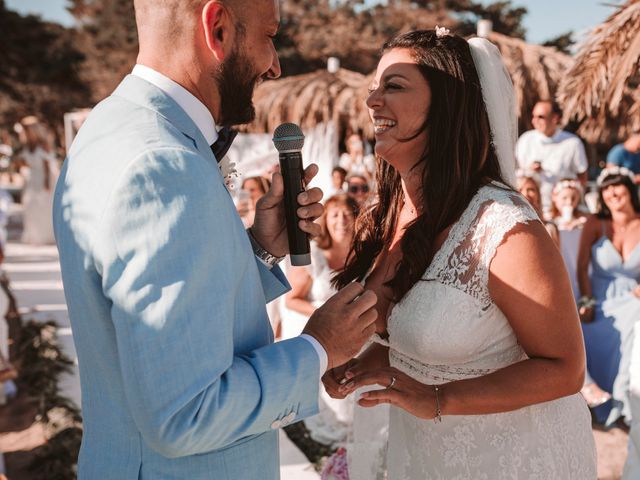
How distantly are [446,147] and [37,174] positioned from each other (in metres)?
15.7

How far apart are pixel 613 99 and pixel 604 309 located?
7.31 ft

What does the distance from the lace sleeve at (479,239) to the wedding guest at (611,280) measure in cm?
424

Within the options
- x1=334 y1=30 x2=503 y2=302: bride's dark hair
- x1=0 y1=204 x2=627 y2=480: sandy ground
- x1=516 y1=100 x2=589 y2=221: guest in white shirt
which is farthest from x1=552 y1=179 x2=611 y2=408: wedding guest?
x1=334 y1=30 x2=503 y2=302: bride's dark hair

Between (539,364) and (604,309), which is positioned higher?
(539,364)

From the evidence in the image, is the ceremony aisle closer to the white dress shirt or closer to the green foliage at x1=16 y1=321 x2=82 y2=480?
the green foliage at x1=16 y1=321 x2=82 y2=480

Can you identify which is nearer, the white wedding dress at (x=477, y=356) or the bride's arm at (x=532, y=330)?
the bride's arm at (x=532, y=330)

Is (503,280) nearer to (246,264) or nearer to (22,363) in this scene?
(246,264)

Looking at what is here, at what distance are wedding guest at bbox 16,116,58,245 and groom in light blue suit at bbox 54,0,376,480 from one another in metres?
15.2

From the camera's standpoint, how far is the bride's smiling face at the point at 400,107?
2.39 m

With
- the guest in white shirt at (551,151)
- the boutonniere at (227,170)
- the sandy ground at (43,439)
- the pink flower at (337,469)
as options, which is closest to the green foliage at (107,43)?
the sandy ground at (43,439)

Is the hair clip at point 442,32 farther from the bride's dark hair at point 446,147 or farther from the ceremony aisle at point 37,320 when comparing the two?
the ceremony aisle at point 37,320

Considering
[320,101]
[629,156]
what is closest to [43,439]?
[629,156]

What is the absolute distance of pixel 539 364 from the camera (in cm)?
209

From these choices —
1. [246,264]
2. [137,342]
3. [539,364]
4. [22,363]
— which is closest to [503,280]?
[539,364]
